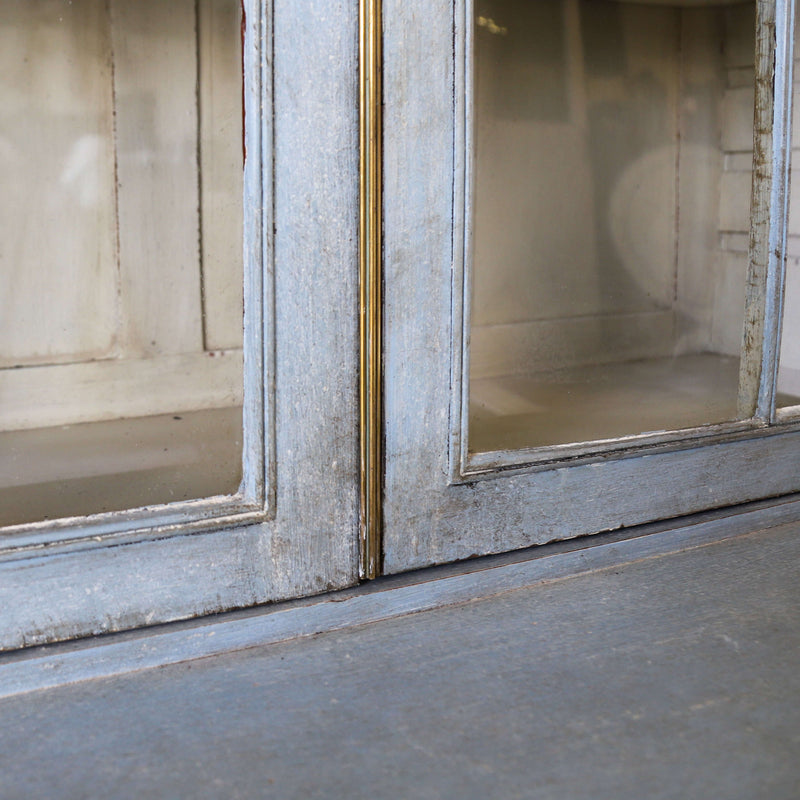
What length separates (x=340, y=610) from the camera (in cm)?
126

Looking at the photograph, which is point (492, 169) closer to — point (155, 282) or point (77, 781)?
point (155, 282)

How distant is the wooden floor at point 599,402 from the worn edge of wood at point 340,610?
170 millimetres

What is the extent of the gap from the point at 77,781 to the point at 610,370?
2.18 meters

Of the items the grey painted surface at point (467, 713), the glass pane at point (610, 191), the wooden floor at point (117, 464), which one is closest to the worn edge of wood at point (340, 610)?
the grey painted surface at point (467, 713)

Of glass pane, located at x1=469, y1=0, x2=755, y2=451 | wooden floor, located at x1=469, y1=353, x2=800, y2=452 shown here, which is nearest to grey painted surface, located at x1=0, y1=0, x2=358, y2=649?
wooden floor, located at x1=469, y1=353, x2=800, y2=452

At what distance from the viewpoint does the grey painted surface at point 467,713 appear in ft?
2.98

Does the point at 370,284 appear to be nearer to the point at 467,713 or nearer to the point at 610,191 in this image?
the point at 467,713

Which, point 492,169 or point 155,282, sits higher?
point 492,169

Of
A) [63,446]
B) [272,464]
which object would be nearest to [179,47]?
[63,446]

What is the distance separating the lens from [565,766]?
933 mm

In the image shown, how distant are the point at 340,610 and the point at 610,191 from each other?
2316 millimetres

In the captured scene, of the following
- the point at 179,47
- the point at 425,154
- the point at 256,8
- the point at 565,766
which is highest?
the point at 179,47

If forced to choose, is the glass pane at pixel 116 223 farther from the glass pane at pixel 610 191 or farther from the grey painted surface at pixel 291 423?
the grey painted surface at pixel 291 423

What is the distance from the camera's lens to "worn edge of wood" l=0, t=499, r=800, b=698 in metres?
1.10
